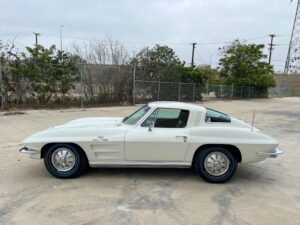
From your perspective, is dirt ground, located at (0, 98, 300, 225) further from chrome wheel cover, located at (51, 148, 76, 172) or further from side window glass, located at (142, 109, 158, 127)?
side window glass, located at (142, 109, 158, 127)

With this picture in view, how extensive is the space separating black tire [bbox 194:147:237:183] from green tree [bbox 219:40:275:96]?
31.8 metres

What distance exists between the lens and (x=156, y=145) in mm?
5117

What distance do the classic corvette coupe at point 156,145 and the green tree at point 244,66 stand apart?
31710mm

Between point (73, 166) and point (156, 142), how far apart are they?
54.1 inches

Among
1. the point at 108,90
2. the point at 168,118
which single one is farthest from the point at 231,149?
the point at 108,90

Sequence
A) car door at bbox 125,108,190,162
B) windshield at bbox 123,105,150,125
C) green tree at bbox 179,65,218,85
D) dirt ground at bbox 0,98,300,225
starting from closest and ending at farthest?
1. dirt ground at bbox 0,98,300,225
2. car door at bbox 125,108,190,162
3. windshield at bbox 123,105,150,125
4. green tree at bbox 179,65,218,85

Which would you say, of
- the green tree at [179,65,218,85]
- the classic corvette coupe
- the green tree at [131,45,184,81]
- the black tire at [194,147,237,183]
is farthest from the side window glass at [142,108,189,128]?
the green tree at [179,65,218,85]

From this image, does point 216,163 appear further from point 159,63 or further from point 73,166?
point 159,63

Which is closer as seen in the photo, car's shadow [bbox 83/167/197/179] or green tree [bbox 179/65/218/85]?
car's shadow [bbox 83/167/197/179]

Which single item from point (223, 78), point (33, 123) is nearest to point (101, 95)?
point (33, 123)

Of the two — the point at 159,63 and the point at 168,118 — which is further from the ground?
the point at 159,63

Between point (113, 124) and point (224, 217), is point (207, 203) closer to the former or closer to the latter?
point (224, 217)

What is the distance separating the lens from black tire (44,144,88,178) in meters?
5.16

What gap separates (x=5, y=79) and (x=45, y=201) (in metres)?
11.5
